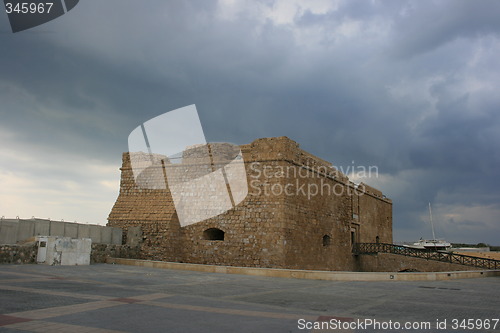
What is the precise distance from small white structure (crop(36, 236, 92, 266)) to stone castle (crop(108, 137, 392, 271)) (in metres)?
4.12

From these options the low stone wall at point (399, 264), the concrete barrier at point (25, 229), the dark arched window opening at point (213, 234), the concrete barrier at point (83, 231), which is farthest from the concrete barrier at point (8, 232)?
the low stone wall at point (399, 264)

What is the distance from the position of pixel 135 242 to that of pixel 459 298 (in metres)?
13.2

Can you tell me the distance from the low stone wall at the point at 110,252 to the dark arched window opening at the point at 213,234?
2.95 meters

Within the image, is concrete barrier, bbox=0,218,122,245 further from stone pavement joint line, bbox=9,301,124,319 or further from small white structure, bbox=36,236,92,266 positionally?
stone pavement joint line, bbox=9,301,124,319

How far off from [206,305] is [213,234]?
38.1 feet

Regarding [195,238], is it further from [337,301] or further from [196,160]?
[337,301]

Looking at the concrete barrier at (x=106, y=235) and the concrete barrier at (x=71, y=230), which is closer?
the concrete barrier at (x=71, y=230)

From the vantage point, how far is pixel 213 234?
17.9 meters

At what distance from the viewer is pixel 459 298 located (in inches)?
313

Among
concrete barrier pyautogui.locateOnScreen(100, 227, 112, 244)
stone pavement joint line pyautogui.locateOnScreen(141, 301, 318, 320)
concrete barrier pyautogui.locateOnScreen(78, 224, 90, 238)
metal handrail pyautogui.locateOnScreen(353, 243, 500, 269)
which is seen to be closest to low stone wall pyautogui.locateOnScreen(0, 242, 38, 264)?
concrete barrier pyautogui.locateOnScreen(78, 224, 90, 238)

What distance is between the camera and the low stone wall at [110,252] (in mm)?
15102

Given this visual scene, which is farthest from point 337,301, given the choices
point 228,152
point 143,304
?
point 228,152

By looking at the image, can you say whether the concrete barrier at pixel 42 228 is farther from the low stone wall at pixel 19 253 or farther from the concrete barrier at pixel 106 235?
the concrete barrier at pixel 106 235

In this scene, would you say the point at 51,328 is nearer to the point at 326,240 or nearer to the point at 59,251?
the point at 59,251
